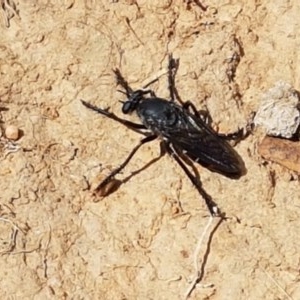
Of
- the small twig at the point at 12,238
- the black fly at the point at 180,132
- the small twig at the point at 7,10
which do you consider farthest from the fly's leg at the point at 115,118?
the small twig at the point at 12,238

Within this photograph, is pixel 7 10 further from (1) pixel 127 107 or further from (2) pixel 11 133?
(1) pixel 127 107

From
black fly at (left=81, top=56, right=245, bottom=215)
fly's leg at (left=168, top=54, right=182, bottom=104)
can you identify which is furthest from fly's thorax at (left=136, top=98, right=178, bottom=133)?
fly's leg at (left=168, top=54, right=182, bottom=104)

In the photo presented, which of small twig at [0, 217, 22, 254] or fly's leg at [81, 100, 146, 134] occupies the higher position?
fly's leg at [81, 100, 146, 134]

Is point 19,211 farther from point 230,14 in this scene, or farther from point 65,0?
point 230,14

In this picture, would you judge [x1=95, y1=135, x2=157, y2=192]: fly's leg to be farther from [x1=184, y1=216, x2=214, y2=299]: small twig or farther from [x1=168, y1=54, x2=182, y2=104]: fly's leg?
[x1=184, y1=216, x2=214, y2=299]: small twig

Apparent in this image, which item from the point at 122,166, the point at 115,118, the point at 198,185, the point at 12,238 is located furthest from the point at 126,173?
the point at 12,238

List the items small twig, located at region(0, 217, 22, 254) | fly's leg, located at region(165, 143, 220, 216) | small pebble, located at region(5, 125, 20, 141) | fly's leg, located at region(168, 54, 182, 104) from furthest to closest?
fly's leg, located at region(168, 54, 182, 104) < fly's leg, located at region(165, 143, 220, 216) < small pebble, located at region(5, 125, 20, 141) < small twig, located at region(0, 217, 22, 254)
